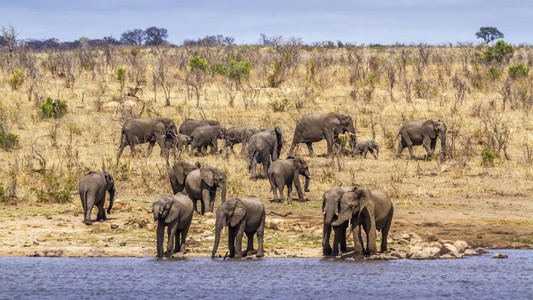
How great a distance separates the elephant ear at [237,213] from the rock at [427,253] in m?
3.23

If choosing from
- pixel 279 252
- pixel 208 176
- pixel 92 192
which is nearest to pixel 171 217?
pixel 279 252

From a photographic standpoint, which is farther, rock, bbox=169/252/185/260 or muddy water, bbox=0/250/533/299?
rock, bbox=169/252/185/260

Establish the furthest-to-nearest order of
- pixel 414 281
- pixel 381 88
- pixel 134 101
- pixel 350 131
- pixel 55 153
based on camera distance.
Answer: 1. pixel 381 88
2. pixel 134 101
3. pixel 350 131
4. pixel 55 153
5. pixel 414 281

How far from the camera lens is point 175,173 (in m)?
21.7

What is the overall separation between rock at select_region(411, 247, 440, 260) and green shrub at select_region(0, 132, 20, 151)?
16930 millimetres

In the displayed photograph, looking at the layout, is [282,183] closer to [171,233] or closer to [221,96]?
[171,233]

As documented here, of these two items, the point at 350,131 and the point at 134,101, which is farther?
the point at 134,101

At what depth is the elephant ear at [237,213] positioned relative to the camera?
16.1 m

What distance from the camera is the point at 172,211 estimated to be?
16.2 meters

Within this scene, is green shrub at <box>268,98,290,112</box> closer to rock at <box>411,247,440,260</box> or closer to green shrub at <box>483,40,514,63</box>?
green shrub at <box>483,40,514,63</box>

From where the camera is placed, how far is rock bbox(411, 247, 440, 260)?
16.6m

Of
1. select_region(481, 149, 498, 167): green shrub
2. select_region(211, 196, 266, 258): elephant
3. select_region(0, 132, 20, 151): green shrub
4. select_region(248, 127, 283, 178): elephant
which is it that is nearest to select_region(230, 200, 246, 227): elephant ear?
select_region(211, 196, 266, 258): elephant

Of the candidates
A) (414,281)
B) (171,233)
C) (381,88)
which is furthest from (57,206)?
(381,88)

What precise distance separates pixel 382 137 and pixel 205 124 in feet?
21.1
